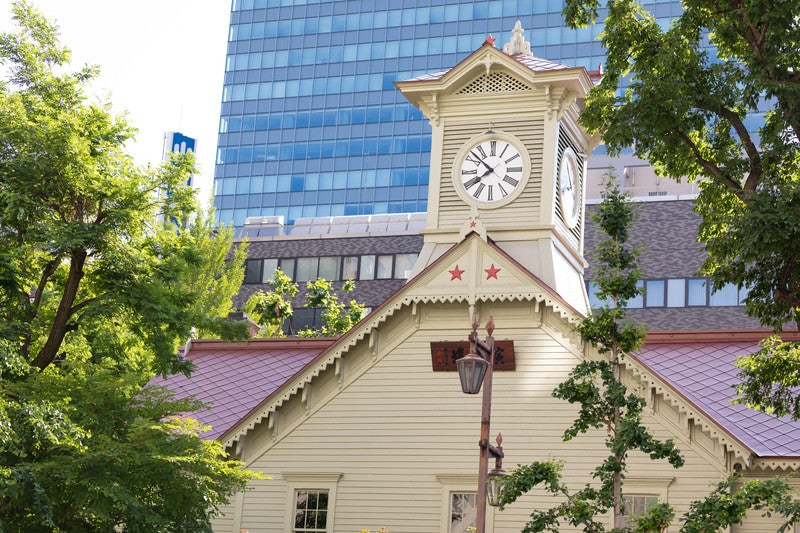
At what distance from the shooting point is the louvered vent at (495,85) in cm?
3291

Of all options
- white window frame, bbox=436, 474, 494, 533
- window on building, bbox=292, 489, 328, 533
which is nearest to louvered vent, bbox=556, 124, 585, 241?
white window frame, bbox=436, 474, 494, 533

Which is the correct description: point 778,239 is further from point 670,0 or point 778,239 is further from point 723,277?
point 670,0

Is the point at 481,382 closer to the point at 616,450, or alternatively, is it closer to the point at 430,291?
the point at 616,450

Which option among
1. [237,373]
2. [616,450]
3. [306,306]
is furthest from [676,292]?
[616,450]

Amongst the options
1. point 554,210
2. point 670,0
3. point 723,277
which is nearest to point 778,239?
point 723,277

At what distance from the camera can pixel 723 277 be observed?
21.7 meters

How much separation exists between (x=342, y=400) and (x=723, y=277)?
11.1 meters

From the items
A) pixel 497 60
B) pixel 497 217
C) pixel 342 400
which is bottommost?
pixel 342 400

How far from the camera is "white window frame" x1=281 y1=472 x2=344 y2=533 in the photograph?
2920 cm

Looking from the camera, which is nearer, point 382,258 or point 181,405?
point 181,405

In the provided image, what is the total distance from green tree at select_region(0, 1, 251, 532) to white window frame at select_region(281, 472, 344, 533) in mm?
3454

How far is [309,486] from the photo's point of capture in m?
29.5

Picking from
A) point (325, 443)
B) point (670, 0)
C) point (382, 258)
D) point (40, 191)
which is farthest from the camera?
point (670, 0)

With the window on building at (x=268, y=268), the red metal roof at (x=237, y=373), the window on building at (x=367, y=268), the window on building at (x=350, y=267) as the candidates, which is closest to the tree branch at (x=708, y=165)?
the red metal roof at (x=237, y=373)
